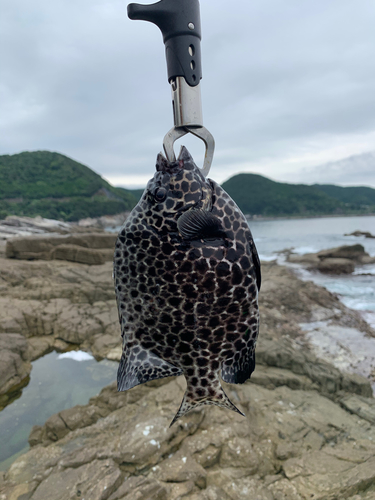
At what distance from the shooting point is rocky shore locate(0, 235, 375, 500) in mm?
4910

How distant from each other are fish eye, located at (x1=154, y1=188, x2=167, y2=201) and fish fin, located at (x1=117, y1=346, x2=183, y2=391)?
0.90 m

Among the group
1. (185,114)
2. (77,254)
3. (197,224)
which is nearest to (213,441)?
(197,224)

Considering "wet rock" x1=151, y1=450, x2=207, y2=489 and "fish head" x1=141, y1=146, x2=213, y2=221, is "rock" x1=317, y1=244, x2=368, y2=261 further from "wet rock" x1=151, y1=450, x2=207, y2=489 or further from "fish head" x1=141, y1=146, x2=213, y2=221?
"fish head" x1=141, y1=146, x2=213, y2=221

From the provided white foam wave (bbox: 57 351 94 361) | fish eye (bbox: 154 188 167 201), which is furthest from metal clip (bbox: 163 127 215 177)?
white foam wave (bbox: 57 351 94 361)

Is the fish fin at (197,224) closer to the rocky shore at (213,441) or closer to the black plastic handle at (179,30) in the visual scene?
the black plastic handle at (179,30)

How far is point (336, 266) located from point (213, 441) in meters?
23.7

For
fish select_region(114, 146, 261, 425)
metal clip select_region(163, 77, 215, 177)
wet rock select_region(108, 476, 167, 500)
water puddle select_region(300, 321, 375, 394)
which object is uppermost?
metal clip select_region(163, 77, 215, 177)

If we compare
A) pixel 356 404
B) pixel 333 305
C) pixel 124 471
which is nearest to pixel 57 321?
pixel 124 471

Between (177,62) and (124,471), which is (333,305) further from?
(177,62)

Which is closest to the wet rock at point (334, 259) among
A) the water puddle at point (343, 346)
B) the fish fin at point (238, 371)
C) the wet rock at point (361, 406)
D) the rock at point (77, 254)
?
the water puddle at point (343, 346)

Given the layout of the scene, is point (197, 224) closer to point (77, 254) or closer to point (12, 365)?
point (12, 365)

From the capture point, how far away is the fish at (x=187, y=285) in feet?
5.68

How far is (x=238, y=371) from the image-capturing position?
1896 mm

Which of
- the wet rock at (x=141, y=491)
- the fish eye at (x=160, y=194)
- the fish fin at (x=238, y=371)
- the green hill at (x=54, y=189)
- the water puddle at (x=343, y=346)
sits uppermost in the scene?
the green hill at (x=54, y=189)
